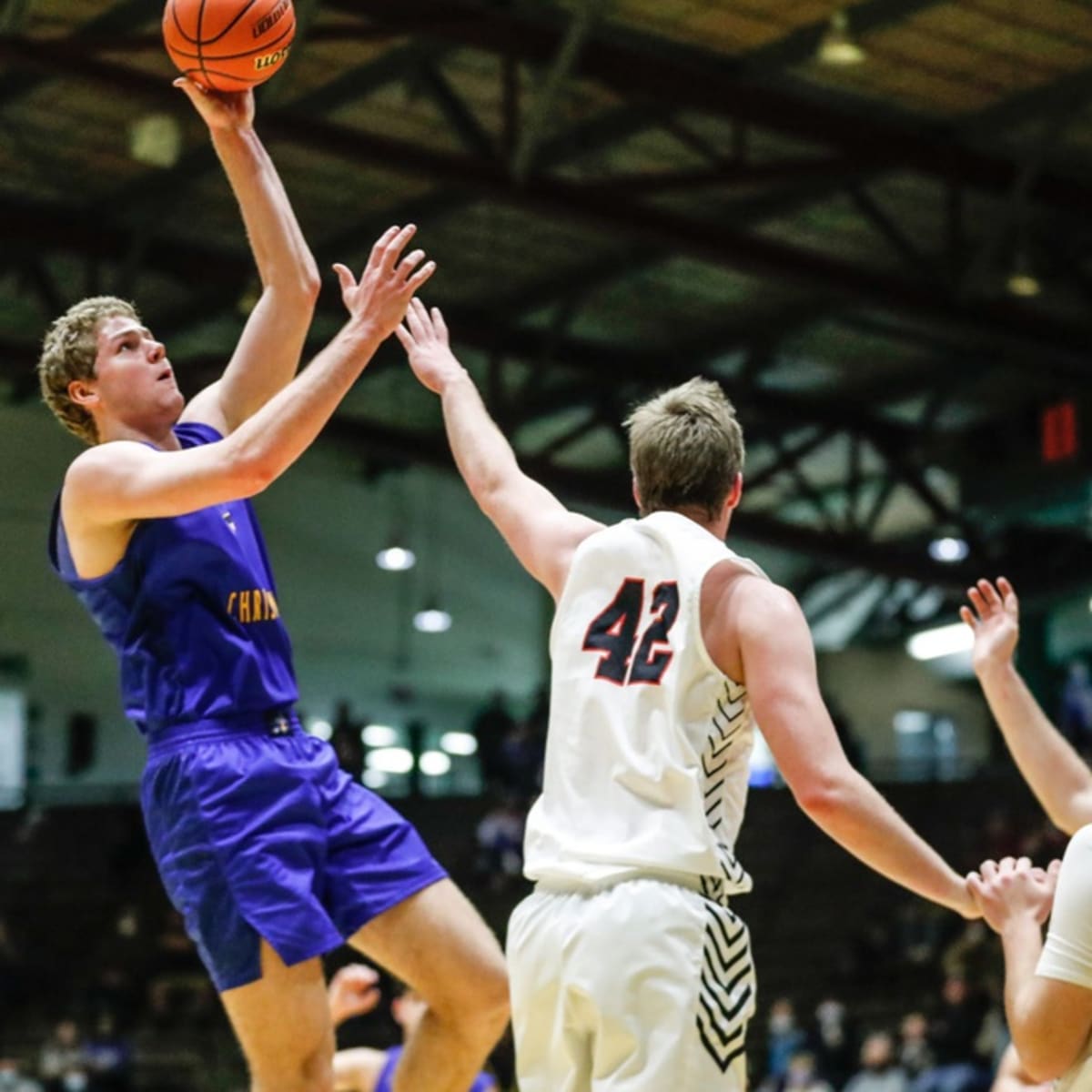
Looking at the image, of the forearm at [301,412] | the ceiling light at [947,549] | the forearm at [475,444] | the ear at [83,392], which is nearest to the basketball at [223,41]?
the ear at [83,392]

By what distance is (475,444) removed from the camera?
490 cm

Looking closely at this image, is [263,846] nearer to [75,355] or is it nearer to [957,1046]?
[75,355]

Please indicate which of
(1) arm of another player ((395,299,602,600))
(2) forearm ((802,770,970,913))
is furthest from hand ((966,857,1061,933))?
(1) arm of another player ((395,299,602,600))

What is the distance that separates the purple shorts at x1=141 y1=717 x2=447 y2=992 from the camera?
524 cm

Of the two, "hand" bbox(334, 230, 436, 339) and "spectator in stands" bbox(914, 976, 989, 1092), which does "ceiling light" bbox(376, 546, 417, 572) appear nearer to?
"spectator in stands" bbox(914, 976, 989, 1092)

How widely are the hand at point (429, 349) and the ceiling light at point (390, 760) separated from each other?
25.2 metres

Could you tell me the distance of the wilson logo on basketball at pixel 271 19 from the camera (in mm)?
5812

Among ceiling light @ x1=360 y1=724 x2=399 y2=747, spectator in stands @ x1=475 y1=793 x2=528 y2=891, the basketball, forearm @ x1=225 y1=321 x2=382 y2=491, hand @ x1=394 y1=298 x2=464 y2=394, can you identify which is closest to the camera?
forearm @ x1=225 y1=321 x2=382 y2=491

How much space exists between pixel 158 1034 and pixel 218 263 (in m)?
7.35

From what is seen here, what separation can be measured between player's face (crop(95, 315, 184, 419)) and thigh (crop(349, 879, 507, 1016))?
147 cm

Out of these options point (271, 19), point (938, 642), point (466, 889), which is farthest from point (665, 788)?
point (938, 642)

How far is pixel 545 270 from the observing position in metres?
21.6

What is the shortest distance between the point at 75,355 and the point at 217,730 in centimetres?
107

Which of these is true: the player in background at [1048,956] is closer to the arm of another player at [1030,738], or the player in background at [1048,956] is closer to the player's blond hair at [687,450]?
the player's blond hair at [687,450]
